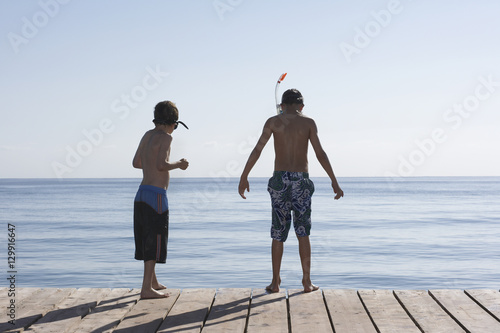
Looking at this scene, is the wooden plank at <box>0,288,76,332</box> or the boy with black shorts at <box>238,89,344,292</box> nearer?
the wooden plank at <box>0,288,76,332</box>

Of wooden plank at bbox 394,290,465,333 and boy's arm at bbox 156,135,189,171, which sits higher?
boy's arm at bbox 156,135,189,171

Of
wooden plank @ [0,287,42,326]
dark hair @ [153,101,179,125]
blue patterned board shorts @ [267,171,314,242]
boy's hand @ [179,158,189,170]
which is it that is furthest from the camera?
Result: blue patterned board shorts @ [267,171,314,242]

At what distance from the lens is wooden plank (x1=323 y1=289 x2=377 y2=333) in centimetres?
442

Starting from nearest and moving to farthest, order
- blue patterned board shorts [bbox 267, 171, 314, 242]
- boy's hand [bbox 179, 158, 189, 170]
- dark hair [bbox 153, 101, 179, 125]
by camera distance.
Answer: boy's hand [bbox 179, 158, 189, 170], dark hair [bbox 153, 101, 179, 125], blue patterned board shorts [bbox 267, 171, 314, 242]

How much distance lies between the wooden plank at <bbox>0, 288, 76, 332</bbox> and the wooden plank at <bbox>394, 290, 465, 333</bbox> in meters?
3.00

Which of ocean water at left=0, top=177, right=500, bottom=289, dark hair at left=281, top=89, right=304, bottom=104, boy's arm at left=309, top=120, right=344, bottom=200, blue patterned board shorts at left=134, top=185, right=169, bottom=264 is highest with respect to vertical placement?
dark hair at left=281, top=89, right=304, bottom=104

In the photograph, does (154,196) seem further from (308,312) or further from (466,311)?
(466,311)

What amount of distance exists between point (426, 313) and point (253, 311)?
4.65 ft

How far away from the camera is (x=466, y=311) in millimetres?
4938

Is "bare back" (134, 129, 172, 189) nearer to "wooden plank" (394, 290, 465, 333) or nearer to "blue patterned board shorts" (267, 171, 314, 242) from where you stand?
"blue patterned board shorts" (267, 171, 314, 242)

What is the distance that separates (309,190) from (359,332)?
5.78 feet

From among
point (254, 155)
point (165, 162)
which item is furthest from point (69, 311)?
point (254, 155)

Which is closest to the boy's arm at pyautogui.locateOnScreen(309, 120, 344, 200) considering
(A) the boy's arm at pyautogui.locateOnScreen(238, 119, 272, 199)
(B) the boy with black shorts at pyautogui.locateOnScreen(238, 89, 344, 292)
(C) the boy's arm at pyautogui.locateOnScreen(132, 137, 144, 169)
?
(B) the boy with black shorts at pyautogui.locateOnScreen(238, 89, 344, 292)

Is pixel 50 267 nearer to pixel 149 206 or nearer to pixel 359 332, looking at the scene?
pixel 149 206
